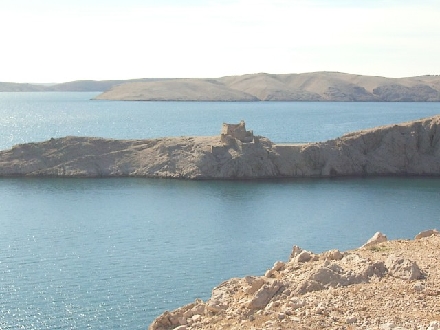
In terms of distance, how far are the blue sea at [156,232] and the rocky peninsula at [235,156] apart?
2.83 m

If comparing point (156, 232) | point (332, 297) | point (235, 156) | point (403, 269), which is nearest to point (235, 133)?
point (235, 156)

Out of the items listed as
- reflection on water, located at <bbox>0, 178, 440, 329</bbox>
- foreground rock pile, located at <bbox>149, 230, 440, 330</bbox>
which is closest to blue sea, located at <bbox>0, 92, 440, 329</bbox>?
reflection on water, located at <bbox>0, 178, 440, 329</bbox>

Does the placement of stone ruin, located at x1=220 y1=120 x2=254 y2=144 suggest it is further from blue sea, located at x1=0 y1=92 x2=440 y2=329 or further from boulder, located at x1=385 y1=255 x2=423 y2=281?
boulder, located at x1=385 y1=255 x2=423 y2=281

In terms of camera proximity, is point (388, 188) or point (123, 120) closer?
point (388, 188)

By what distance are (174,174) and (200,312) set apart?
6661 centimetres

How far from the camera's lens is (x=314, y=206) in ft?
220

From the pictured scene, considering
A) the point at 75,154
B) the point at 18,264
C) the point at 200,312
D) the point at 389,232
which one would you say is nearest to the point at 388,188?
the point at 389,232

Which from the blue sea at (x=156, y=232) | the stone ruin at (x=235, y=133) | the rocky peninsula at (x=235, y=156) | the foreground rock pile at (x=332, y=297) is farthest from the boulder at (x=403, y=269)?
the stone ruin at (x=235, y=133)

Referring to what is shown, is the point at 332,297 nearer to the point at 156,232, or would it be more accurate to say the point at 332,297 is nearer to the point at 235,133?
the point at 156,232

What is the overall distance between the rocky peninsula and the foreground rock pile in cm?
6419

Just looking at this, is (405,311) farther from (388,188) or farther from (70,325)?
(388,188)

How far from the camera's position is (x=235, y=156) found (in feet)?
283

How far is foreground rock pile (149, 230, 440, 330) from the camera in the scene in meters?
17.5

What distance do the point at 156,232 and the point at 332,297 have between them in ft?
120
